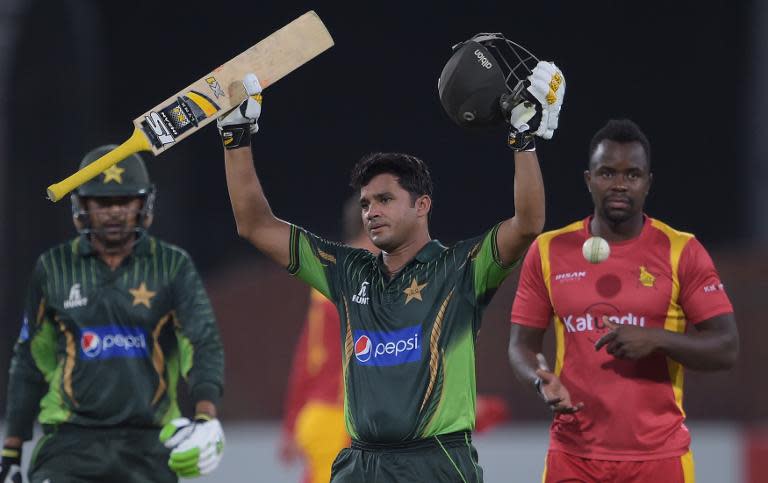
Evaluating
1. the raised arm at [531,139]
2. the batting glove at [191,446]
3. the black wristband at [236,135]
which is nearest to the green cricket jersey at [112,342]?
the batting glove at [191,446]

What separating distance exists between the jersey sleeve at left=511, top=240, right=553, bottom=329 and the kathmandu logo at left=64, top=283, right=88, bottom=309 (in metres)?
1.35

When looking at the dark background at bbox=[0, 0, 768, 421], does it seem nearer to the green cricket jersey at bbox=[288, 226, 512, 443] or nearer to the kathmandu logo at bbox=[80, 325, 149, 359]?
the kathmandu logo at bbox=[80, 325, 149, 359]

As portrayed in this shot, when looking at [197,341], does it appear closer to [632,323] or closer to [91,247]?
[91,247]

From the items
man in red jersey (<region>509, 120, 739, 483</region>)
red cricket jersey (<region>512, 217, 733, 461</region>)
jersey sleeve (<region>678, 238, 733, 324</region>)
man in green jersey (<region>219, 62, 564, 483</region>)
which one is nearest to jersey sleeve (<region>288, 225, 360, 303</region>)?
man in green jersey (<region>219, 62, 564, 483</region>)

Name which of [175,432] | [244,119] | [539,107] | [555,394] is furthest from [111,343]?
[539,107]

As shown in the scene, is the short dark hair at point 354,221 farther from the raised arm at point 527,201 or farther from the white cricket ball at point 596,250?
the raised arm at point 527,201

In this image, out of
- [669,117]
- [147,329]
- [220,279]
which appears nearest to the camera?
[147,329]

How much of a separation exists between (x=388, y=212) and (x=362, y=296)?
235 mm

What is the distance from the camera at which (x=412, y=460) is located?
3236mm

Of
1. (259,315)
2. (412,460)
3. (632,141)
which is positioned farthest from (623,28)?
(412,460)

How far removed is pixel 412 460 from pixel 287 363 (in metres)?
3.84

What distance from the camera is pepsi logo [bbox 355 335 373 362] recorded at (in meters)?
3.34

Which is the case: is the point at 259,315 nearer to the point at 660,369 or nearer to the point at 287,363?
the point at 287,363

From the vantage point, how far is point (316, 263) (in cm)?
354
